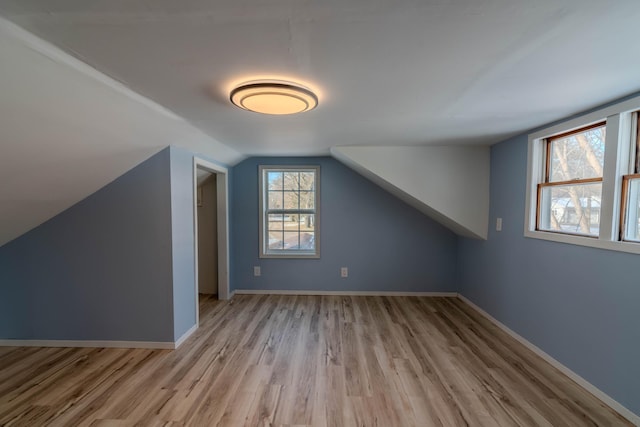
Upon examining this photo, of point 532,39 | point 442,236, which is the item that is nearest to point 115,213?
point 532,39

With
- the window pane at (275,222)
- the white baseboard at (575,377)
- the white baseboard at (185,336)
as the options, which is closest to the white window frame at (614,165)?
the white baseboard at (575,377)

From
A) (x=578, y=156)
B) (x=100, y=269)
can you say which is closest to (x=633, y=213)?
(x=578, y=156)

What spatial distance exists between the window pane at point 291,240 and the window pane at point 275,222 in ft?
0.44

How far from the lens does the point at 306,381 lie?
77.6 inches

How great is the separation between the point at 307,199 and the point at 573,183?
2.86 m

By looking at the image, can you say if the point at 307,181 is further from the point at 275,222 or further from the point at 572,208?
the point at 572,208

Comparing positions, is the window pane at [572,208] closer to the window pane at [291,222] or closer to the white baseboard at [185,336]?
the window pane at [291,222]

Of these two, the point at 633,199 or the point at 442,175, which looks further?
the point at 442,175

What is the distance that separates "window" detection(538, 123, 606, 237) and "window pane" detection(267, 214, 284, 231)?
3.03 metres

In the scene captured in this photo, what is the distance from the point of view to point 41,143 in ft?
5.15

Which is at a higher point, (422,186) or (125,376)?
(422,186)

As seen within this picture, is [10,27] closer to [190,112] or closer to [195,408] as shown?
[190,112]

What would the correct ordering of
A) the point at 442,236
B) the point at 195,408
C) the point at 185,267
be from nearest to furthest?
the point at 195,408, the point at 185,267, the point at 442,236

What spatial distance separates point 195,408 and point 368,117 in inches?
92.9
